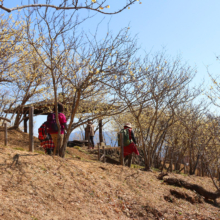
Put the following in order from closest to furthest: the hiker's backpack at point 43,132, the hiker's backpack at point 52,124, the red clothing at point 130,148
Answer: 1. the hiker's backpack at point 52,124
2. the hiker's backpack at point 43,132
3. the red clothing at point 130,148

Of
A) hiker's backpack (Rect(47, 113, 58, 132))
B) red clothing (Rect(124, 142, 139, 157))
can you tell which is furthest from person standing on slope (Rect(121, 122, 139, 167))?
hiker's backpack (Rect(47, 113, 58, 132))

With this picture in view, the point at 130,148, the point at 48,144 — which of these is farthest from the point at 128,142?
the point at 48,144

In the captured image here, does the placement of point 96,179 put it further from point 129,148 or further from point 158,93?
point 158,93

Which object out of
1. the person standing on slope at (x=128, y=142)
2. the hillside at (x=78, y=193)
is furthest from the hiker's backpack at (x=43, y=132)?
the person standing on slope at (x=128, y=142)

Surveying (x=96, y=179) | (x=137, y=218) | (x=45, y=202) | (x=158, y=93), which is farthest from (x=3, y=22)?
(x=137, y=218)

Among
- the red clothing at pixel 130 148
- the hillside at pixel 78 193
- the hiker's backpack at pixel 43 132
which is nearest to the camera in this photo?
the hillside at pixel 78 193

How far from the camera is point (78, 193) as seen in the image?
565cm

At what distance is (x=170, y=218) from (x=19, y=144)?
8217 mm

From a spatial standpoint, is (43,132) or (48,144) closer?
(43,132)

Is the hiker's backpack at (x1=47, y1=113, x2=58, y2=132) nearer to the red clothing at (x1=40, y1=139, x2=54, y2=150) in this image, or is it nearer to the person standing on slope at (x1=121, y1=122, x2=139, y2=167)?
the red clothing at (x1=40, y1=139, x2=54, y2=150)

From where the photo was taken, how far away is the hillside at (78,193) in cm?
463

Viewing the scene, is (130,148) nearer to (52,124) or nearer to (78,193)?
(52,124)

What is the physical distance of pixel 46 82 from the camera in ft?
47.8

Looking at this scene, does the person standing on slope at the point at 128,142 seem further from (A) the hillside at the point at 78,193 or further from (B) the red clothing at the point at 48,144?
(B) the red clothing at the point at 48,144
